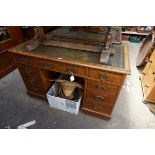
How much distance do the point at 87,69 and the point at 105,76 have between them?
182mm

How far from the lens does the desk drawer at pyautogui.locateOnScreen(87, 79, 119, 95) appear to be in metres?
1.29

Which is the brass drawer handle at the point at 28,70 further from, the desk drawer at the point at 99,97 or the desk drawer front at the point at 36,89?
the desk drawer at the point at 99,97

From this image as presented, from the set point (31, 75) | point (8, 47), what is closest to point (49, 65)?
point (31, 75)

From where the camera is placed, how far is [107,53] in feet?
4.14

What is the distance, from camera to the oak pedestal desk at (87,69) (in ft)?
3.97

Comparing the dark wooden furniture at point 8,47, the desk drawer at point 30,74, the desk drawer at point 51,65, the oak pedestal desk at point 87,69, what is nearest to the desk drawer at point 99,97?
the oak pedestal desk at point 87,69

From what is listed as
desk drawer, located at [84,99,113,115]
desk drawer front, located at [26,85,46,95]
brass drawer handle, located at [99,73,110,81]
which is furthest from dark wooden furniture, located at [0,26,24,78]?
brass drawer handle, located at [99,73,110,81]

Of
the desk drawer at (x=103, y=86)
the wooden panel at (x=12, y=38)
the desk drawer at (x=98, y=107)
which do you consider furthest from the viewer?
the wooden panel at (x=12, y=38)

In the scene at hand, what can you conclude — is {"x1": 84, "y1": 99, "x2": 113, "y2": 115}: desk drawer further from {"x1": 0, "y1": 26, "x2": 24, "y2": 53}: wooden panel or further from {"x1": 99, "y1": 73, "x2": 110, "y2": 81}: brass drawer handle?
{"x1": 0, "y1": 26, "x2": 24, "y2": 53}: wooden panel

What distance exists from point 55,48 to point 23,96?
3.24 ft

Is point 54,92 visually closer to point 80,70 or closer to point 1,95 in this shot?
point 80,70

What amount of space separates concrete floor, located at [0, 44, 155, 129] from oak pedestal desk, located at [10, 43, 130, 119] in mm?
155
